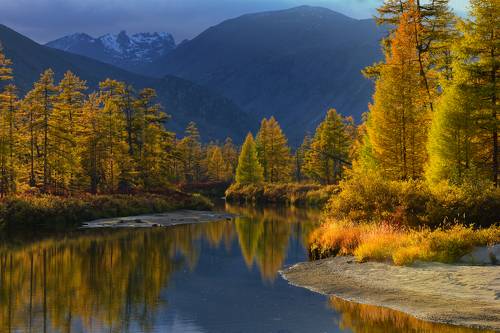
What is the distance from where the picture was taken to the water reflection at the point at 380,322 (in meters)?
14.6

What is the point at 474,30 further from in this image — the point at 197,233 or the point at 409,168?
the point at 197,233

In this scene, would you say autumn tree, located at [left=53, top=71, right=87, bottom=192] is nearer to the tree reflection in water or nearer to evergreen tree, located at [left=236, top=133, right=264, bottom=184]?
the tree reflection in water

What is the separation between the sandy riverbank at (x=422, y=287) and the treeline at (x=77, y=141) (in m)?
38.1

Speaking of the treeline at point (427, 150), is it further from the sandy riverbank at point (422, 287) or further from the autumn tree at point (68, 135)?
the autumn tree at point (68, 135)

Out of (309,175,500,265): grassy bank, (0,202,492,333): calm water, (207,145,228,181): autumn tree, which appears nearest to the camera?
(0,202,492,333): calm water

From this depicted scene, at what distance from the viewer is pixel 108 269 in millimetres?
27125

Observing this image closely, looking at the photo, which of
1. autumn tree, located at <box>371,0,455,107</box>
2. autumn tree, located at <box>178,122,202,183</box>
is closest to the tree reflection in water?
autumn tree, located at <box>371,0,455,107</box>

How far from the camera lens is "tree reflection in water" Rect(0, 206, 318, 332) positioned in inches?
687

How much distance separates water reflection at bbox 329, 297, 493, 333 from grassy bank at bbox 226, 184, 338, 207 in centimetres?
5581

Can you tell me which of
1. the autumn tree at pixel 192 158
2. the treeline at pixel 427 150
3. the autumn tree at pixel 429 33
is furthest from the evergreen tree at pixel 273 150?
the autumn tree at pixel 429 33

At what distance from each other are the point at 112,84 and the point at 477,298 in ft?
184

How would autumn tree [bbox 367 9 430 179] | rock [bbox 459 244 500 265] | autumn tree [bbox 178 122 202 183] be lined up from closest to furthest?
rock [bbox 459 244 500 265] → autumn tree [bbox 367 9 430 179] → autumn tree [bbox 178 122 202 183]

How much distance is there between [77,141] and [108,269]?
123 ft

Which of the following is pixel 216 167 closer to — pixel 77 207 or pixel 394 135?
pixel 77 207
